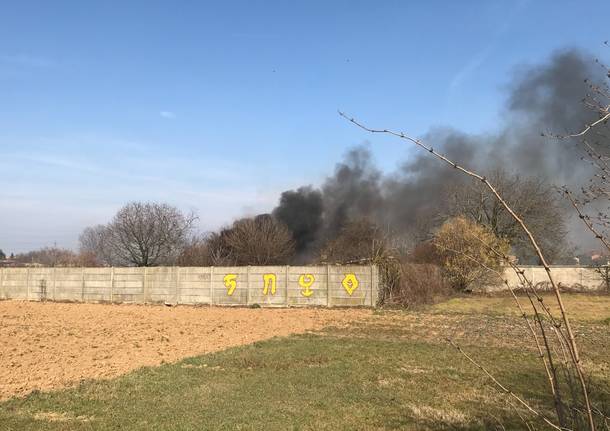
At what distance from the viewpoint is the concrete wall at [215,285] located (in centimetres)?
2614

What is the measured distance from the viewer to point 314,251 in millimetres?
48781

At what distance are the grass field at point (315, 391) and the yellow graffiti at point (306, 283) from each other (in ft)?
41.1

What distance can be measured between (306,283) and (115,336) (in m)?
12.3

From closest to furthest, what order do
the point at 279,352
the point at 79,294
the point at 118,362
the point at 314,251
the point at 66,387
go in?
the point at 66,387, the point at 118,362, the point at 279,352, the point at 79,294, the point at 314,251

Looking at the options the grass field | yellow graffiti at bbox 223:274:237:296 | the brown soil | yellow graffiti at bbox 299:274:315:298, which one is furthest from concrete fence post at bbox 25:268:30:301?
the grass field

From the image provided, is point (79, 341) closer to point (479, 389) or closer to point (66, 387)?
point (66, 387)

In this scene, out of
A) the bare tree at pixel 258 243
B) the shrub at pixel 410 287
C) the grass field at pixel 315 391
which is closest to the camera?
the grass field at pixel 315 391

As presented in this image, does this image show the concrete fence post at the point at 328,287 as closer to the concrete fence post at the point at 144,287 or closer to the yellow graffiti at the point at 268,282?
the yellow graffiti at the point at 268,282

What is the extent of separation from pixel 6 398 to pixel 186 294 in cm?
2160

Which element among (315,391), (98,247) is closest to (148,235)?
(98,247)

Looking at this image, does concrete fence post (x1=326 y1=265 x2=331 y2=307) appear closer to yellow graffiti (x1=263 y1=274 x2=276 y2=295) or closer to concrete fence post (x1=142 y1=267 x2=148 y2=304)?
yellow graffiti (x1=263 y1=274 x2=276 y2=295)

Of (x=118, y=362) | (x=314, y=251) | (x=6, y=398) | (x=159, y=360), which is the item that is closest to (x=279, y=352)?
(x=159, y=360)

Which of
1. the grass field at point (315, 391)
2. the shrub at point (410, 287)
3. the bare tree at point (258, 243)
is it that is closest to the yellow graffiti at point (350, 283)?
the shrub at point (410, 287)

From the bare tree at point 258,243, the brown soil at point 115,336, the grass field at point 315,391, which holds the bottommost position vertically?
the brown soil at point 115,336
